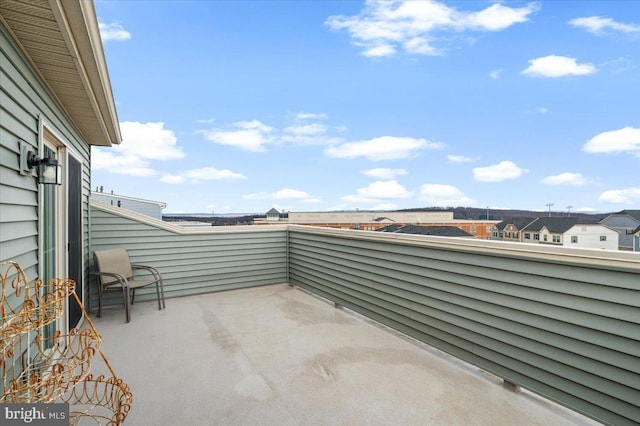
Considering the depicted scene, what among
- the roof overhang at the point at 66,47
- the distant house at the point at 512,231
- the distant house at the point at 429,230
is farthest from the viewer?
the distant house at the point at 429,230

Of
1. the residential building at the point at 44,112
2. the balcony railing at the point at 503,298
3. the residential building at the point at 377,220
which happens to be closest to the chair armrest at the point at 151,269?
the balcony railing at the point at 503,298

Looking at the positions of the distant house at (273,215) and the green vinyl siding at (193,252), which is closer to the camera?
the green vinyl siding at (193,252)

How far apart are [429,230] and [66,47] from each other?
314cm

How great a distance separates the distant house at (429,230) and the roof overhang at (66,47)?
9.56 feet

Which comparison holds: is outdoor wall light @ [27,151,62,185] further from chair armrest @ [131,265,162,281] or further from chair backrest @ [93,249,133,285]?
chair armrest @ [131,265,162,281]

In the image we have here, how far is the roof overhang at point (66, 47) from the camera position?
1.53 meters

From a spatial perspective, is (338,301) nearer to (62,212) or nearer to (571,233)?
(571,233)

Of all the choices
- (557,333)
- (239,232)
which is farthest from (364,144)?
(557,333)

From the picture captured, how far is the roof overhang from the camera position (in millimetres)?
1532

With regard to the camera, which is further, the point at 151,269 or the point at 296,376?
the point at 151,269

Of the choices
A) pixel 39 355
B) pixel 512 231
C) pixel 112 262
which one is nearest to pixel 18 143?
pixel 39 355

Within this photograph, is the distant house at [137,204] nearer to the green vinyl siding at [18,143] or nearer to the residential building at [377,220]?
the residential building at [377,220]

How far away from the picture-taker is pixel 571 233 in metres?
2.18

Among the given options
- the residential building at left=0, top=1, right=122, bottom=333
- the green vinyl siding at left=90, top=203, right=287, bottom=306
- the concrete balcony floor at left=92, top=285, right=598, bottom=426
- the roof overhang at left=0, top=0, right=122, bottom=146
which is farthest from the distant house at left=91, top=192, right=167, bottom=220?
the roof overhang at left=0, top=0, right=122, bottom=146
